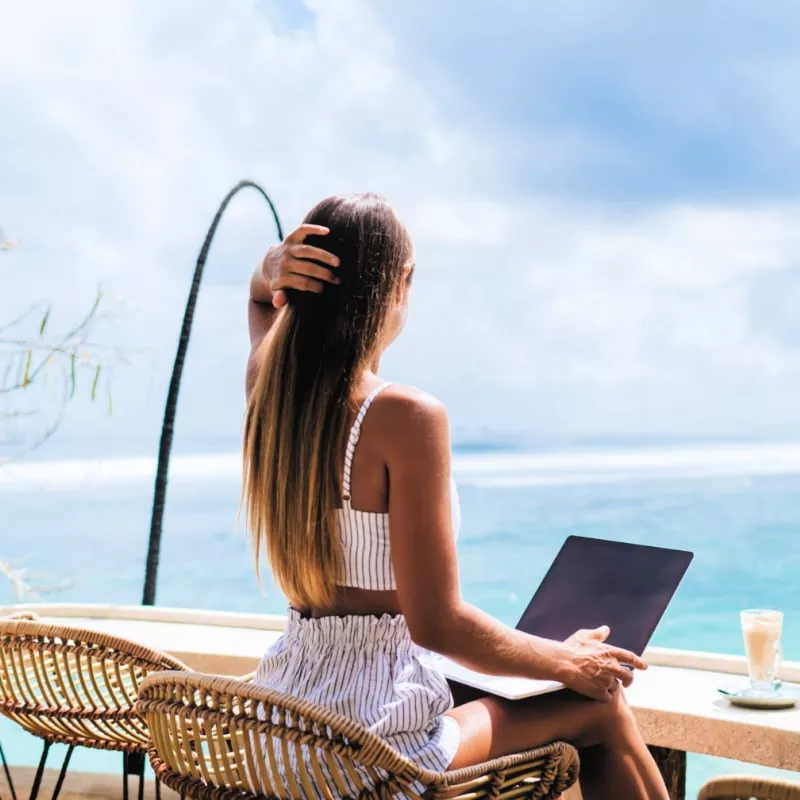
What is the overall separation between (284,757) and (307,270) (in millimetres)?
640

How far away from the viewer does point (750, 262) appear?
27609 mm

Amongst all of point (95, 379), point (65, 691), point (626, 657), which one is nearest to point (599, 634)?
point (626, 657)

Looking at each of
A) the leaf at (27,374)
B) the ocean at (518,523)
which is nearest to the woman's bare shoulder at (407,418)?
the leaf at (27,374)

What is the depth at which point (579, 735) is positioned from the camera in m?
1.62

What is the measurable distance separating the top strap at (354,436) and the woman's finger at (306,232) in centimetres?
24

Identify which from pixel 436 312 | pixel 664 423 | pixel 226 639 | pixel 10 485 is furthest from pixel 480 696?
pixel 436 312

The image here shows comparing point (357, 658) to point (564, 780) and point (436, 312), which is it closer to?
point (564, 780)

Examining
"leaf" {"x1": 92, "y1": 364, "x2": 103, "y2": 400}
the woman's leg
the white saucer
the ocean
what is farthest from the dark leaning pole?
the ocean

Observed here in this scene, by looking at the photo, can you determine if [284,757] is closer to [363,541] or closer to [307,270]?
[363,541]

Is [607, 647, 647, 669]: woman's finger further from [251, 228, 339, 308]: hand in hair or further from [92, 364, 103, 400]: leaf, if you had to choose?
[92, 364, 103, 400]: leaf

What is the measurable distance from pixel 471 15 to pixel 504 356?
30.1 ft

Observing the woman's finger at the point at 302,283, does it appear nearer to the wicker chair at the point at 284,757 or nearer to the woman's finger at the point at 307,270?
the woman's finger at the point at 307,270

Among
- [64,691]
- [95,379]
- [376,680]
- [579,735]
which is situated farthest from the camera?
[95,379]

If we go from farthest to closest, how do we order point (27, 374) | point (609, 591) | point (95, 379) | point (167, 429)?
point (167, 429)
point (27, 374)
point (95, 379)
point (609, 591)
